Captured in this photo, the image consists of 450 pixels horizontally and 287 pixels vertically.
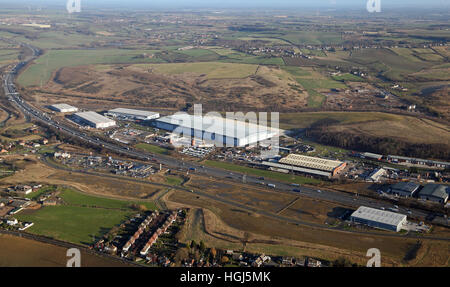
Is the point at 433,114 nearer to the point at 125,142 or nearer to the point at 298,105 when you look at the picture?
the point at 298,105

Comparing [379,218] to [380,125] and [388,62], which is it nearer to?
[380,125]

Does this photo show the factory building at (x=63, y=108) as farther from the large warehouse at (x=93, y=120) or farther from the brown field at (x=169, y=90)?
the brown field at (x=169, y=90)

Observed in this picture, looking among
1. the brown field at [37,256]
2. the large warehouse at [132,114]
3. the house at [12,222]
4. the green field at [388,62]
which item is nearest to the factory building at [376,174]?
the brown field at [37,256]

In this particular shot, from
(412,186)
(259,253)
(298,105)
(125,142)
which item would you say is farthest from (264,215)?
(298,105)

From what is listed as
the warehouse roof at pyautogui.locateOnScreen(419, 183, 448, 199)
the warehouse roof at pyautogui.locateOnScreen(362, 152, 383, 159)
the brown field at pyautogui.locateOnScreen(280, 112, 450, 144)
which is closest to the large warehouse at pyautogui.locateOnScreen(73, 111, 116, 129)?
the brown field at pyautogui.locateOnScreen(280, 112, 450, 144)

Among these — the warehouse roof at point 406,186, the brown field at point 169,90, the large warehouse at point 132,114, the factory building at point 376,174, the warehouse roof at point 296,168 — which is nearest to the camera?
the warehouse roof at point 406,186

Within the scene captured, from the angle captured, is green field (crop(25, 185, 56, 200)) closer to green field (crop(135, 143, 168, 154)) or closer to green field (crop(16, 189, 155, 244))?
green field (crop(16, 189, 155, 244))

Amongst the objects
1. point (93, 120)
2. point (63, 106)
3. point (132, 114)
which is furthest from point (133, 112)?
point (63, 106)

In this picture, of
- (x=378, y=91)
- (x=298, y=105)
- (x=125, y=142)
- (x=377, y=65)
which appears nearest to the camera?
(x=125, y=142)
